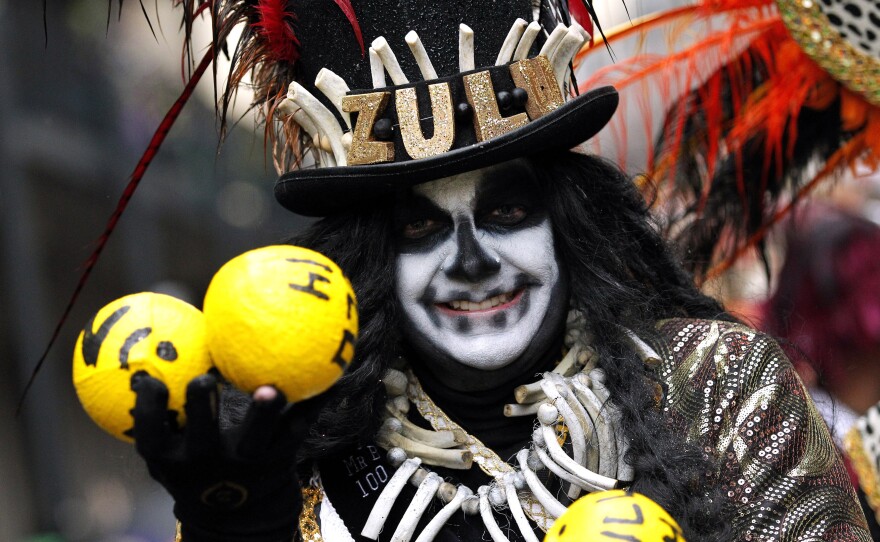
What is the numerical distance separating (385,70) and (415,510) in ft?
3.03

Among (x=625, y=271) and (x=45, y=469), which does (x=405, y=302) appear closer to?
(x=625, y=271)

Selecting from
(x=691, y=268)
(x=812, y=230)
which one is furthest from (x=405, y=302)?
(x=812, y=230)

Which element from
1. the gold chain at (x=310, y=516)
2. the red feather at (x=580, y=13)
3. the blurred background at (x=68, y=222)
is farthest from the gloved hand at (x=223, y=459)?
the blurred background at (x=68, y=222)

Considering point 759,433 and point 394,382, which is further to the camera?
point 394,382

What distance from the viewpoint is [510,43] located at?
2428 mm

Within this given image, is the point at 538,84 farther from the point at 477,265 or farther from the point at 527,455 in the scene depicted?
the point at 527,455

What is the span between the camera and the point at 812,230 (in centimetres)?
423

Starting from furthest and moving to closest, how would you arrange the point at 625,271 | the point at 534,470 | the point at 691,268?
the point at 691,268 → the point at 625,271 → the point at 534,470

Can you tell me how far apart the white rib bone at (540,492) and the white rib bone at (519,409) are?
11 centimetres

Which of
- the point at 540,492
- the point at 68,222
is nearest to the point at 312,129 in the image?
the point at 540,492

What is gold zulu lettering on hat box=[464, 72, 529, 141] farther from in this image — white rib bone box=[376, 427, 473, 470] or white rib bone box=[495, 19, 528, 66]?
white rib bone box=[376, 427, 473, 470]

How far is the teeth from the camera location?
2398 millimetres

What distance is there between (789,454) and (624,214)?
70cm

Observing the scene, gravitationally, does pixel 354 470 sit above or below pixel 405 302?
below
